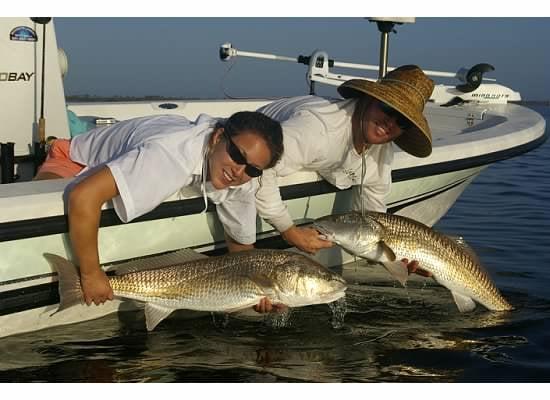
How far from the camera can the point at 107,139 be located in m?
4.92

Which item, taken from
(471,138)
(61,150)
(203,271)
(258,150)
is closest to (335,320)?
(203,271)

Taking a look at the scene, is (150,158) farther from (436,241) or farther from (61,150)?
(436,241)

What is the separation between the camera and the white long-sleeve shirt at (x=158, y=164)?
4.37m

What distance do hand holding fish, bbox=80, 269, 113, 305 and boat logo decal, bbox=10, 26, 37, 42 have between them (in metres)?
2.27

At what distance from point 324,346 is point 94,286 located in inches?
59.0

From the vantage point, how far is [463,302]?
18.9ft

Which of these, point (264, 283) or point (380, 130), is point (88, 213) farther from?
point (380, 130)

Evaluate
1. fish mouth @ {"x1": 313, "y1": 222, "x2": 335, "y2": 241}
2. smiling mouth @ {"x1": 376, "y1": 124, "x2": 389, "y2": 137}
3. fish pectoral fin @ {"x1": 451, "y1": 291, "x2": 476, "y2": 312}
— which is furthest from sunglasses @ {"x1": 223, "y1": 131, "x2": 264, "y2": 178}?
fish pectoral fin @ {"x1": 451, "y1": 291, "x2": 476, "y2": 312}

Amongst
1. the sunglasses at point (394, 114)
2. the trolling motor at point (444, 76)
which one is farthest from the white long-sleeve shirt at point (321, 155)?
the trolling motor at point (444, 76)

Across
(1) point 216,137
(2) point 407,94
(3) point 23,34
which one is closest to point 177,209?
(1) point 216,137

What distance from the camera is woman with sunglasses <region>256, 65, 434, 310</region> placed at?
5.18 m

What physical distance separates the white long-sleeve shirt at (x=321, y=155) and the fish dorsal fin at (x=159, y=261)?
20.2 inches

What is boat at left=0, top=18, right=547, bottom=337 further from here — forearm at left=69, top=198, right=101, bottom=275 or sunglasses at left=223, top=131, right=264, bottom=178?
sunglasses at left=223, top=131, right=264, bottom=178

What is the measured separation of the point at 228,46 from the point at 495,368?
6922 mm
